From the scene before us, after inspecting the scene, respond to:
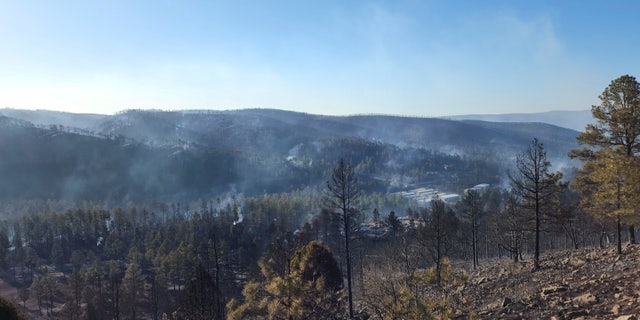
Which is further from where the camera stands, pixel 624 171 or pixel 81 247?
pixel 81 247

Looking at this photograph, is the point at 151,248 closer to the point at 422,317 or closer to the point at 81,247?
the point at 81,247

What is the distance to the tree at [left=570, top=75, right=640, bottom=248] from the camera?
23062mm

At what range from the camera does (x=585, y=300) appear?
14.1m

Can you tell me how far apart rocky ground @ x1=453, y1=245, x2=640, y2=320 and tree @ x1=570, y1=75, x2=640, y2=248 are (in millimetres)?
5848

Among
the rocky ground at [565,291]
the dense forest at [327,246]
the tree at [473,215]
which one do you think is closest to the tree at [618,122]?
the dense forest at [327,246]

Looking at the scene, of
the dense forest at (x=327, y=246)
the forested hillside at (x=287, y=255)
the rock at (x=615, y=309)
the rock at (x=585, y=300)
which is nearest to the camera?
the rock at (x=615, y=309)

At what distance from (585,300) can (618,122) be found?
1411cm

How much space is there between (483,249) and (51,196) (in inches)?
7021

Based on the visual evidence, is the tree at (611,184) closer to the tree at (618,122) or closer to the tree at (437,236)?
the tree at (618,122)

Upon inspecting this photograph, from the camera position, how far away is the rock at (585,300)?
13.9 metres

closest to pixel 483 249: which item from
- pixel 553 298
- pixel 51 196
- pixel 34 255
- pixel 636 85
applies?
pixel 636 85

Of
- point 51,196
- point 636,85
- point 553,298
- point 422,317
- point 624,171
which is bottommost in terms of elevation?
point 51,196

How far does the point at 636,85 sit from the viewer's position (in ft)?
75.9

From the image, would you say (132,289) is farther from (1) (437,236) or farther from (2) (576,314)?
(2) (576,314)
